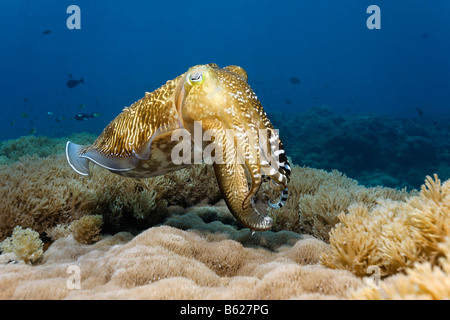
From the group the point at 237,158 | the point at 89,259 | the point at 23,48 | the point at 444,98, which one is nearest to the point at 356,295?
the point at 237,158

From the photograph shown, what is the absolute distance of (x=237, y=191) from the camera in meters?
2.22

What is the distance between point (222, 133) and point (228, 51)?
147m

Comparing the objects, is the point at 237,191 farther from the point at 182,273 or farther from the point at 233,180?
the point at 182,273

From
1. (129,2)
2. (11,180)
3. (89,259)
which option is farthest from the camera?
(129,2)

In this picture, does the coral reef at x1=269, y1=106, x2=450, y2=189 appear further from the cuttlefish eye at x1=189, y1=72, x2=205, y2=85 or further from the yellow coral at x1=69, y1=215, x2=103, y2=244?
the cuttlefish eye at x1=189, y1=72, x2=205, y2=85

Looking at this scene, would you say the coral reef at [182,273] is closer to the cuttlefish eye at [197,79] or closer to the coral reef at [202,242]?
the coral reef at [202,242]

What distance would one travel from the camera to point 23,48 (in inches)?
→ 4215

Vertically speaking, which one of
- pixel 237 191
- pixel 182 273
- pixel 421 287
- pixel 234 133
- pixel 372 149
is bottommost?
pixel 372 149

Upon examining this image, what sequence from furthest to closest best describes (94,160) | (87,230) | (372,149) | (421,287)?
1. (372,149)
2. (87,230)
3. (94,160)
4. (421,287)

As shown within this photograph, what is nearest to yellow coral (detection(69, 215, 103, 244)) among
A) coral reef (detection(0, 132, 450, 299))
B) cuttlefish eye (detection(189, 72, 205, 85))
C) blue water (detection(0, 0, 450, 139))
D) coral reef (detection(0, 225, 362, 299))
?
coral reef (detection(0, 132, 450, 299))

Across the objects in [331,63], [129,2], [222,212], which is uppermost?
[129,2]

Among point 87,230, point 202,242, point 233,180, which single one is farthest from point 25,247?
point 233,180
